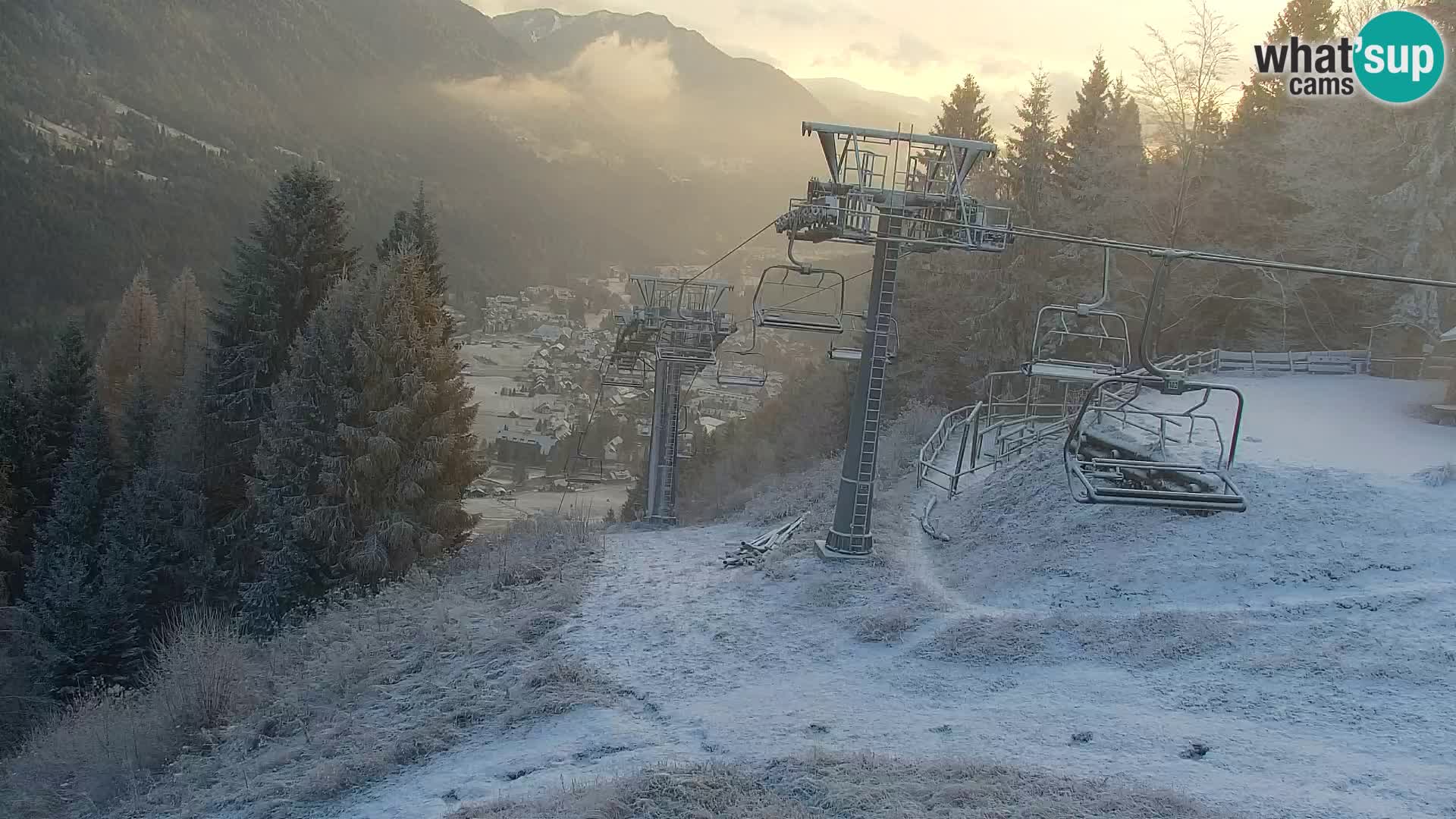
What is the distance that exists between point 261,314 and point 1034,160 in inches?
1174

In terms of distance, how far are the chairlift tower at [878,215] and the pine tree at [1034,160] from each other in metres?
22.8

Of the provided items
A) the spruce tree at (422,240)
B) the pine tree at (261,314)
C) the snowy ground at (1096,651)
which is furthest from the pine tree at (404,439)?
the snowy ground at (1096,651)

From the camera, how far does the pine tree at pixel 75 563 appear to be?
2788 cm

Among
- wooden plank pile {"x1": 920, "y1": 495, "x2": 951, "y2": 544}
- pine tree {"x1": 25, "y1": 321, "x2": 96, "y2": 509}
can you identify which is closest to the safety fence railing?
wooden plank pile {"x1": 920, "y1": 495, "x2": 951, "y2": 544}

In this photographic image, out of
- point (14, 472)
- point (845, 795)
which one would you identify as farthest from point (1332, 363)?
point (14, 472)

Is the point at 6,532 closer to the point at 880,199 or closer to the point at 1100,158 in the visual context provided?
the point at 880,199

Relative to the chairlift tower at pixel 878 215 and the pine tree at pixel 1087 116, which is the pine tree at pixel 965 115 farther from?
the chairlift tower at pixel 878 215

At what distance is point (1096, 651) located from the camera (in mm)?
11836

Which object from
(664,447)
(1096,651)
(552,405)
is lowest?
(552,405)

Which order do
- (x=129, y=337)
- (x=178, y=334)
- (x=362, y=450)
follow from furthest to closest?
(x=129, y=337)
(x=178, y=334)
(x=362, y=450)

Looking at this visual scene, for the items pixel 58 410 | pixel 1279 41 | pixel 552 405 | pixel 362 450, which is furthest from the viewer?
pixel 552 405

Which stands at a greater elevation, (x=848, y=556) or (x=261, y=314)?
(x=261, y=314)

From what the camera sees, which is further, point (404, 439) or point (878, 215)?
point (404, 439)

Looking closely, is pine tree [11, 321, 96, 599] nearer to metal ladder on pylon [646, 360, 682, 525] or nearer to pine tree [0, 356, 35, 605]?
pine tree [0, 356, 35, 605]
